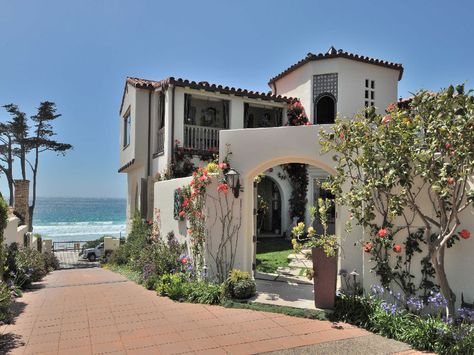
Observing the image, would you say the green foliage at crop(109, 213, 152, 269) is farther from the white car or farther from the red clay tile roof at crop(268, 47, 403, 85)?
the white car

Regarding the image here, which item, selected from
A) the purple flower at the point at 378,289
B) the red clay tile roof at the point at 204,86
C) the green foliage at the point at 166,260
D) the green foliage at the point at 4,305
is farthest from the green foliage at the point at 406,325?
the red clay tile roof at the point at 204,86

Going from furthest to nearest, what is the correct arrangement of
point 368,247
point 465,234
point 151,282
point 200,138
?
point 200,138
point 151,282
point 368,247
point 465,234

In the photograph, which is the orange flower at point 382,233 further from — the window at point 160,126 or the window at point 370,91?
the window at point 160,126

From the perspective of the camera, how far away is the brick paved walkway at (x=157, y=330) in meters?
5.28

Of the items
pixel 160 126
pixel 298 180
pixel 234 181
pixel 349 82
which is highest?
pixel 349 82

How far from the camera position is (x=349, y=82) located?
1578 cm

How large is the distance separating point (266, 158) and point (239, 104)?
8.01m

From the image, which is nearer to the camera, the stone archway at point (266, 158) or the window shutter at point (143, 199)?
the stone archway at point (266, 158)

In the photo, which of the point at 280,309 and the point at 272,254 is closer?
the point at 280,309

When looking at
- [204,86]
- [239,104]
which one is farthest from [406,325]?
[239,104]

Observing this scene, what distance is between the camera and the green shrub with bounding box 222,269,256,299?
752 centimetres

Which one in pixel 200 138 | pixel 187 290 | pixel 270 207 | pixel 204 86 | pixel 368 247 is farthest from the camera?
pixel 270 207

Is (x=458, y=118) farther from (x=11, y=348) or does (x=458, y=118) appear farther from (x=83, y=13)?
(x=83, y=13)

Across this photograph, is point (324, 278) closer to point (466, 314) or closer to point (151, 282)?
point (466, 314)
